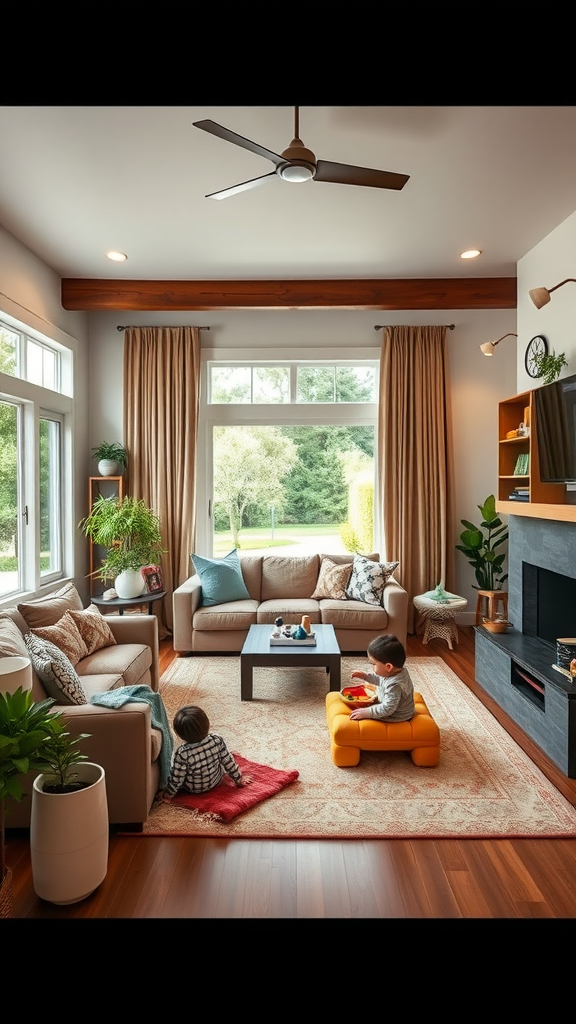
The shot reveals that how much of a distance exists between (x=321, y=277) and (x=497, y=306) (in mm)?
1449

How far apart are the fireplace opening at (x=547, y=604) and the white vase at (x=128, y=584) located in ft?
9.46

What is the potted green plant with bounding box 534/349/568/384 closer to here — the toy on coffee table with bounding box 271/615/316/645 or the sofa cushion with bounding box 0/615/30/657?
the toy on coffee table with bounding box 271/615/316/645

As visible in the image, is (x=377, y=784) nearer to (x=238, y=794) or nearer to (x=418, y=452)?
(x=238, y=794)

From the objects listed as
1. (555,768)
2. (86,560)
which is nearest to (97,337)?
(86,560)

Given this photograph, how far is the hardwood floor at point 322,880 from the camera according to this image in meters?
1.86

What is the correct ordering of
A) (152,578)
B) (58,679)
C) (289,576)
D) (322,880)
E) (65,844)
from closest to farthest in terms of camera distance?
(65,844) < (322,880) < (58,679) < (152,578) < (289,576)

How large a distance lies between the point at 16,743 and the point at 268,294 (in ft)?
13.3

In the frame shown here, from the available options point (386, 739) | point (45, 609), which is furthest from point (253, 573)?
point (386, 739)

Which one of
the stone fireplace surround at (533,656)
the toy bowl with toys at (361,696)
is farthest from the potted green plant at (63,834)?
the stone fireplace surround at (533,656)

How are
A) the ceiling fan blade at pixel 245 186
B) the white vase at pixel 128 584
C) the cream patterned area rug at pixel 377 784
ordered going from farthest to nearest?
the white vase at pixel 128 584 < the ceiling fan blade at pixel 245 186 < the cream patterned area rug at pixel 377 784

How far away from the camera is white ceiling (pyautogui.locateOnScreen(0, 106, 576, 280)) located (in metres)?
2.66

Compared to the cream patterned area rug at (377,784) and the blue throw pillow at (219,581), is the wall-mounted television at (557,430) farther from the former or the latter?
the blue throw pillow at (219,581)

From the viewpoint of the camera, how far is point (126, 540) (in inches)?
189

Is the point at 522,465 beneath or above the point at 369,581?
above
